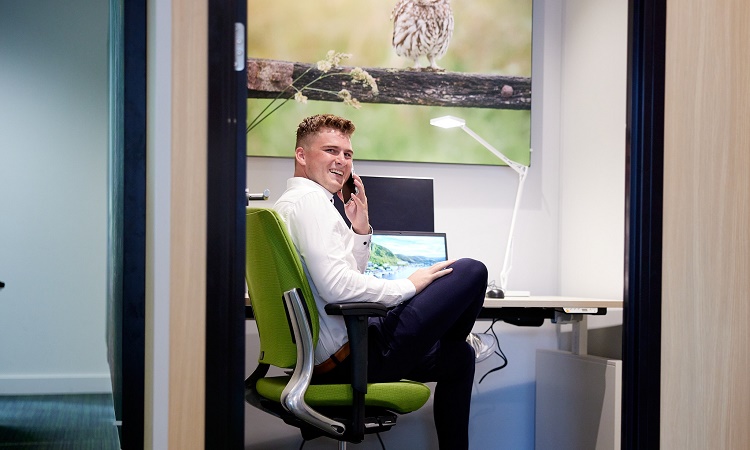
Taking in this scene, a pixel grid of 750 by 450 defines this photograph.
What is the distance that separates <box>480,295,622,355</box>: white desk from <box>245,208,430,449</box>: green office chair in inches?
27.5

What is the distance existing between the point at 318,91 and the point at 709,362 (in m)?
2.02

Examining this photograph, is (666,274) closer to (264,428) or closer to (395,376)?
(395,376)

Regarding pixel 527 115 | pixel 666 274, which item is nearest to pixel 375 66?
pixel 527 115

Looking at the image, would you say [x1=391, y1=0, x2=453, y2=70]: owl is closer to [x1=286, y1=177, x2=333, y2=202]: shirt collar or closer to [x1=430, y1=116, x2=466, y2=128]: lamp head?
[x1=430, y1=116, x2=466, y2=128]: lamp head

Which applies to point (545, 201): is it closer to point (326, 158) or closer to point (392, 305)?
point (326, 158)

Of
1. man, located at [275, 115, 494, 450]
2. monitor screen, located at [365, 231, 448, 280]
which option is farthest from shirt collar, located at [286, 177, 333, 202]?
monitor screen, located at [365, 231, 448, 280]

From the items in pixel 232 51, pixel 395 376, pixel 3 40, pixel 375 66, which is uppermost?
pixel 3 40

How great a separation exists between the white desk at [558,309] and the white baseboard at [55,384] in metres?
3.09

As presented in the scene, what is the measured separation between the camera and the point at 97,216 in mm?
5527

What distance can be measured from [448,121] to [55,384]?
328 centimetres

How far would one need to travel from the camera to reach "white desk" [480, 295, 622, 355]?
3.04 metres

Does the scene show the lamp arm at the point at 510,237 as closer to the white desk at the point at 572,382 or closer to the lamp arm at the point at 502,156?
the lamp arm at the point at 502,156

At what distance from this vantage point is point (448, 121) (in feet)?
11.6

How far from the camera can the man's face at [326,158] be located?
2805 mm
